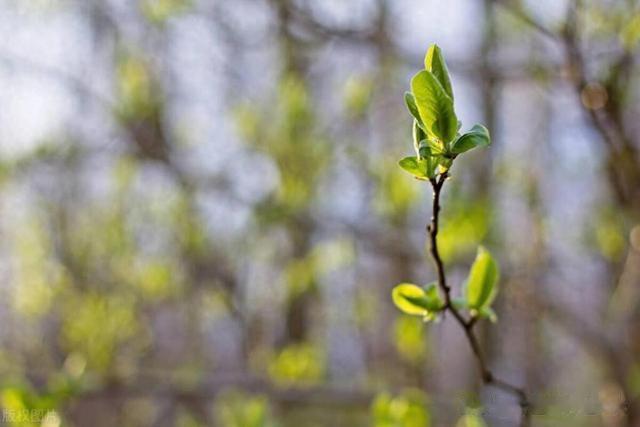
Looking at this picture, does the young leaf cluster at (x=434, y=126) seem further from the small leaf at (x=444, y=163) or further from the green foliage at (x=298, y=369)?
the green foliage at (x=298, y=369)

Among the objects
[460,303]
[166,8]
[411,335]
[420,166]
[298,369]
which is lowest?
[298,369]

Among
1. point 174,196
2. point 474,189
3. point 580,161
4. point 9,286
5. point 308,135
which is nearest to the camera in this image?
point 308,135

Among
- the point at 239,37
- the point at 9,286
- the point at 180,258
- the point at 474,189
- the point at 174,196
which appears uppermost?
the point at 239,37

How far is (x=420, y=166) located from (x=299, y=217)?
1.41 metres

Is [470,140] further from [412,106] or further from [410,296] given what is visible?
[410,296]

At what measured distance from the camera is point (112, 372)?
6.32ft

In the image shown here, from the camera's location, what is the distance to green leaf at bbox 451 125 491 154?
1.67 feet

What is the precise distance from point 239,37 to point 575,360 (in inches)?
123

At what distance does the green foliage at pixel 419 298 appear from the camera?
663 millimetres

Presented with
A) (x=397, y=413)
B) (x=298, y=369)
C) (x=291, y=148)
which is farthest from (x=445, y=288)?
(x=291, y=148)

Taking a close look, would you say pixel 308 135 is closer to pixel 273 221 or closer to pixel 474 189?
pixel 273 221

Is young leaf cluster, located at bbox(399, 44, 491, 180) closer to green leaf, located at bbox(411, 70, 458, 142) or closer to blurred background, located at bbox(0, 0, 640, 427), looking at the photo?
green leaf, located at bbox(411, 70, 458, 142)

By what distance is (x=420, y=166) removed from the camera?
530 mm

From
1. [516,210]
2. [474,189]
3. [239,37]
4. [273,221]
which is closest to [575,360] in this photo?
[516,210]
